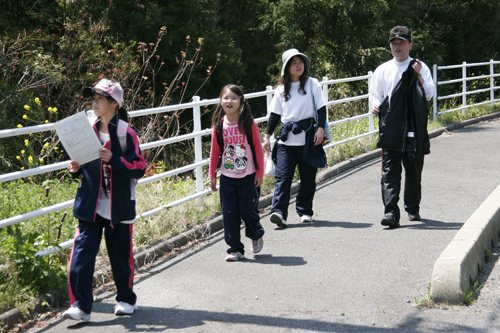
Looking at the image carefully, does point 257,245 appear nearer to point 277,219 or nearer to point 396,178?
point 277,219

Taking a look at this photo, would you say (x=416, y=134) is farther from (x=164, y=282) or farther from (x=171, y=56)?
(x=171, y=56)

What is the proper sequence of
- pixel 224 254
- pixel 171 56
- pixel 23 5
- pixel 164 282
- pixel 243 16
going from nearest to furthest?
pixel 164 282
pixel 224 254
pixel 23 5
pixel 171 56
pixel 243 16

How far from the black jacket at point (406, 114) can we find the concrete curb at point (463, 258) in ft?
3.63

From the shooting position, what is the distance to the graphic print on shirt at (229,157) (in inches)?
233

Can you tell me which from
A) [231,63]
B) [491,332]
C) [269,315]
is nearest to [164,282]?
[269,315]

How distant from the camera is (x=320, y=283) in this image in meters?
5.17

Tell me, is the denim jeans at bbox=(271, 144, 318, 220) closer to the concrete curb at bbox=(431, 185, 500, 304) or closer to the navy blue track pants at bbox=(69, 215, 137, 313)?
the concrete curb at bbox=(431, 185, 500, 304)

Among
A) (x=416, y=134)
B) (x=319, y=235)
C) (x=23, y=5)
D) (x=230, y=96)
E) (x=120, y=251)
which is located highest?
(x=23, y=5)

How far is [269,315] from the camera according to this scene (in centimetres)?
451

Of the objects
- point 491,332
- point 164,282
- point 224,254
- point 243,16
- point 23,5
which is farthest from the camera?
point 243,16

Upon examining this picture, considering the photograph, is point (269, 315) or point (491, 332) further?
point (269, 315)

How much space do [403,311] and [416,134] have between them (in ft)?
8.83

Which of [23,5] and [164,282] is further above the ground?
[23,5]

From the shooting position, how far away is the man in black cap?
666 cm
